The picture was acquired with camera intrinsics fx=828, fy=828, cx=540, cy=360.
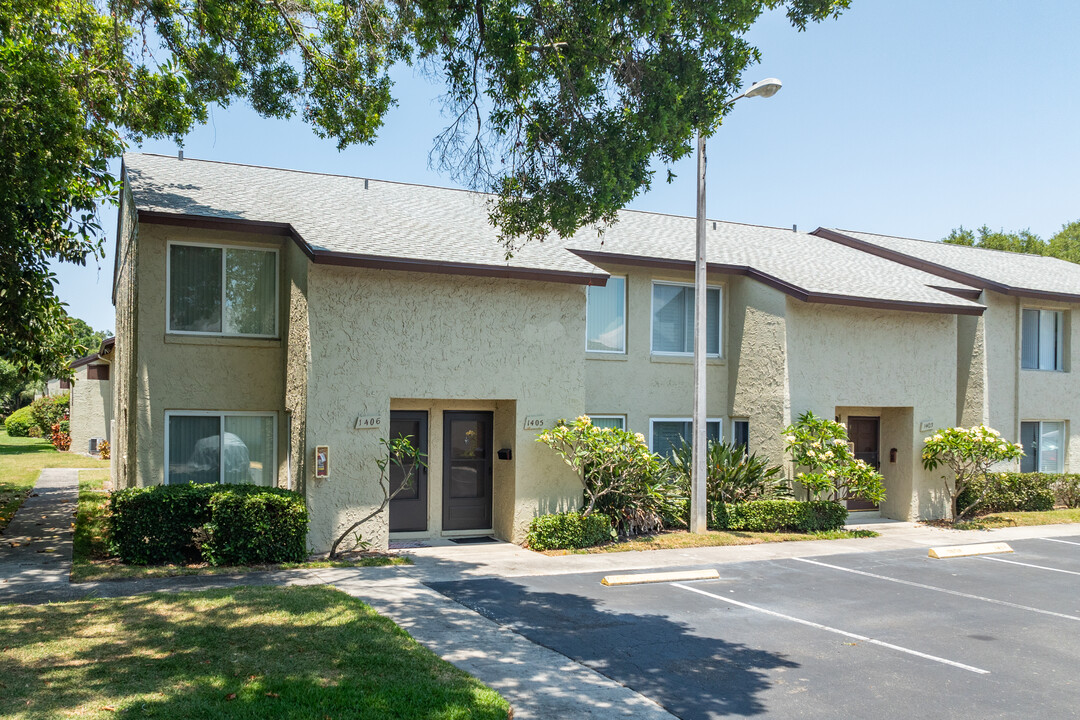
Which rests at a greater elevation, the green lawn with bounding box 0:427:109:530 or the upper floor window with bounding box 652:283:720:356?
the upper floor window with bounding box 652:283:720:356

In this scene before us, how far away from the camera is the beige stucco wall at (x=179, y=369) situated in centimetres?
1263

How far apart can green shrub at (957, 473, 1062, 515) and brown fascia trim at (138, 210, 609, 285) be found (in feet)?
32.5

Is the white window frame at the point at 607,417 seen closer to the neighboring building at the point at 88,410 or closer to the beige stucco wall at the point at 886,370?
the beige stucco wall at the point at 886,370

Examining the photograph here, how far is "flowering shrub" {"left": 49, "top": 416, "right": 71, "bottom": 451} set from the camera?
108ft

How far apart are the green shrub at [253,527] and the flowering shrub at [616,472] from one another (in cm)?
401

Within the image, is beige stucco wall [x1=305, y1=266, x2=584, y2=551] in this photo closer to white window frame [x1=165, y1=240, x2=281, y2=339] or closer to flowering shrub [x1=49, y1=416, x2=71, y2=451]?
white window frame [x1=165, y1=240, x2=281, y2=339]

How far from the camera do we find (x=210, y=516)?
36.2 ft

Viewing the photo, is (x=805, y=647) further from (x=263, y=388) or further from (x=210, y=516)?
(x=263, y=388)

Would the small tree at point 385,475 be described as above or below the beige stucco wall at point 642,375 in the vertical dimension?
below

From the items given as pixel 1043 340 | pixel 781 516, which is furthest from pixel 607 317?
pixel 1043 340

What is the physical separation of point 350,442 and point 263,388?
7.29ft

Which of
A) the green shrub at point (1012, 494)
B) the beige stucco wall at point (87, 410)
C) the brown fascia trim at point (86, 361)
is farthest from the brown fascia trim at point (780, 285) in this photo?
the beige stucco wall at point (87, 410)

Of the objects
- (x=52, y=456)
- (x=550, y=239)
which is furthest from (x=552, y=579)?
(x=52, y=456)

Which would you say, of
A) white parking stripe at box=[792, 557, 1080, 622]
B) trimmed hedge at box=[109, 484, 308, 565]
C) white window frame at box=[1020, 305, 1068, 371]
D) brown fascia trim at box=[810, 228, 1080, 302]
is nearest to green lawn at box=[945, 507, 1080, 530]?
white window frame at box=[1020, 305, 1068, 371]
